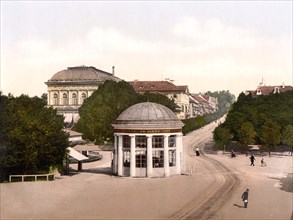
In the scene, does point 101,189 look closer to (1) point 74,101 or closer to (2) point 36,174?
(2) point 36,174

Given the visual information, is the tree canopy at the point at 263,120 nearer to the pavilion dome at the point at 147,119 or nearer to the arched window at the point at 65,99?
the pavilion dome at the point at 147,119

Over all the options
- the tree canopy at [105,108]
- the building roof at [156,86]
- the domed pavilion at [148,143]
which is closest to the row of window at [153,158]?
the domed pavilion at [148,143]

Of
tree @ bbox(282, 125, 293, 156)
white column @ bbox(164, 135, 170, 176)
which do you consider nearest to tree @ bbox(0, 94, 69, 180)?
white column @ bbox(164, 135, 170, 176)

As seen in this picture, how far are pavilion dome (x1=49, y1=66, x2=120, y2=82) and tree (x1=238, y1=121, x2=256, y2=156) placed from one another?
6846cm

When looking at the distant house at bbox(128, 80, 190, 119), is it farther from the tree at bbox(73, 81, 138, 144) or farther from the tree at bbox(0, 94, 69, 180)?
the tree at bbox(0, 94, 69, 180)

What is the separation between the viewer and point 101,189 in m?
32.7

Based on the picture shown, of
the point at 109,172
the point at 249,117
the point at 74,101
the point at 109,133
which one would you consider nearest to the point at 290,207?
the point at 109,172

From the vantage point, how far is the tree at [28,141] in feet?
119

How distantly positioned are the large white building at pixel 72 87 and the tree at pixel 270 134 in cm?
7002

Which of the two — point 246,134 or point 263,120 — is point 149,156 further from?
point 263,120

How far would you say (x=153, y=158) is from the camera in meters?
39.4

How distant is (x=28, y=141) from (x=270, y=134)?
1289 inches

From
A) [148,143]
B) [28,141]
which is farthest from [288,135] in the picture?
[28,141]

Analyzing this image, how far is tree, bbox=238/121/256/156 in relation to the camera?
57.2 meters
